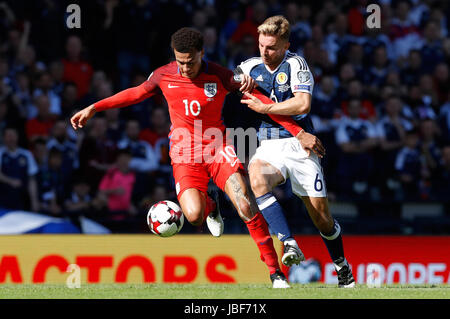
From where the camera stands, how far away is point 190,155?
8.14 metres

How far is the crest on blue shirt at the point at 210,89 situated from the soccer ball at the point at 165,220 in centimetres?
114

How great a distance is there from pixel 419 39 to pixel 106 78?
5.94 meters

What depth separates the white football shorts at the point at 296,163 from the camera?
7.75m

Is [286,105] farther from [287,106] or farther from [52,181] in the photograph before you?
[52,181]

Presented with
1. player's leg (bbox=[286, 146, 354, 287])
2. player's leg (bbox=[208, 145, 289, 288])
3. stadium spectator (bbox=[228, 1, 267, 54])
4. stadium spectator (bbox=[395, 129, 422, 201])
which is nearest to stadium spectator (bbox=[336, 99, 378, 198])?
stadium spectator (bbox=[395, 129, 422, 201])

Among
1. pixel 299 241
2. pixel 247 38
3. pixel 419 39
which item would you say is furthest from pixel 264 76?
pixel 419 39

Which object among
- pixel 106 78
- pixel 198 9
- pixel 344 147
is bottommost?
pixel 344 147

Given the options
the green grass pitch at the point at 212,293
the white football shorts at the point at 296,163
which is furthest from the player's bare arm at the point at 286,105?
the green grass pitch at the point at 212,293

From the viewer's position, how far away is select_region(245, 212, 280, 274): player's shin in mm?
7547

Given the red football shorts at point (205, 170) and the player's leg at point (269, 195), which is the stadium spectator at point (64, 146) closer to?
the red football shorts at point (205, 170)

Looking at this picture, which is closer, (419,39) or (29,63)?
(29,63)

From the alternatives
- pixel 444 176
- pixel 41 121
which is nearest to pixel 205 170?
pixel 41 121

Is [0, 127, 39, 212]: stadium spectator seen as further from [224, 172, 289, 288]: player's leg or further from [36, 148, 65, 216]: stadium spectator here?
[224, 172, 289, 288]: player's leg

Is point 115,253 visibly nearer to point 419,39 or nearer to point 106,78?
point 106,78
